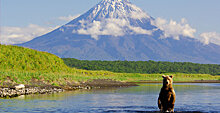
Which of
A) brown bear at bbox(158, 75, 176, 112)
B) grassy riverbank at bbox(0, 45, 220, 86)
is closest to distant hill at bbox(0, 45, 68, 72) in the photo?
grassy riverbank at bbox(0, 45, 220, 86)

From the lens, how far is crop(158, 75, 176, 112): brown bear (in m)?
29.0

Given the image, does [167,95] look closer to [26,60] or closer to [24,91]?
[24,91]

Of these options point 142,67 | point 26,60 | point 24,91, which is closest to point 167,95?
point 24,91

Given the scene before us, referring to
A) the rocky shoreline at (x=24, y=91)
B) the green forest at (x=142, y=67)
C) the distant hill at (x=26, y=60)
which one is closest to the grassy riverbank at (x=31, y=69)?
the distant hill at (x=26, y=60)

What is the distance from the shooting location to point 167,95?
29.3 meters

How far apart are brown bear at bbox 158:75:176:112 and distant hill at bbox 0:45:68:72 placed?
44515mm

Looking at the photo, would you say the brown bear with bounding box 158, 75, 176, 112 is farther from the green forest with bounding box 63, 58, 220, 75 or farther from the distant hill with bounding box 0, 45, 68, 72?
the green forest with bounding box 63, 58, 220, 75

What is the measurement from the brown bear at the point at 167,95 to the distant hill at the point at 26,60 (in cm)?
4452

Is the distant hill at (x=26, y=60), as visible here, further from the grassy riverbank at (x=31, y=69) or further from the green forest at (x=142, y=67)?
the green forest at (x=142, y=67)

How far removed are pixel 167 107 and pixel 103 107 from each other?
23.9 ft

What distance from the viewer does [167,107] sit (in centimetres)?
2984

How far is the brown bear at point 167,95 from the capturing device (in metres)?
29.0

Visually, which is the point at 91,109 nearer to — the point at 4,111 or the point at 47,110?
the point at 47,110

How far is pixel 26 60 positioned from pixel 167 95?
52.6 meters
